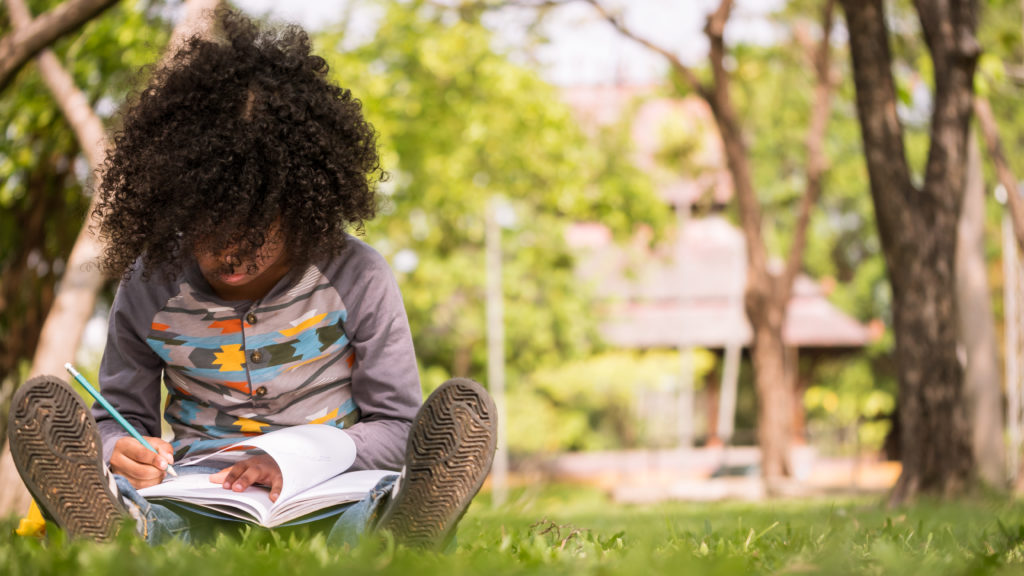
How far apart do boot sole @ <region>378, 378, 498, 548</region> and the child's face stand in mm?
691

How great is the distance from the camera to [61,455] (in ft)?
6.91

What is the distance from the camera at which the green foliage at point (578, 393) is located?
2350 cm

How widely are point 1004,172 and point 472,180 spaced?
11.0 metres

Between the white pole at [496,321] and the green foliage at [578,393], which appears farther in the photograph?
the green foliage at [578,393]

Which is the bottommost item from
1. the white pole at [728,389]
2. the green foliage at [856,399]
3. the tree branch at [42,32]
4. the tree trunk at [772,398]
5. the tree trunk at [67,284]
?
the green foliage at [856,399]

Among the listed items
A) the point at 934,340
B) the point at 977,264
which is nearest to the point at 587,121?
the point at 977,264

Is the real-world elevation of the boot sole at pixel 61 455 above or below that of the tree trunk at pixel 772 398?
above

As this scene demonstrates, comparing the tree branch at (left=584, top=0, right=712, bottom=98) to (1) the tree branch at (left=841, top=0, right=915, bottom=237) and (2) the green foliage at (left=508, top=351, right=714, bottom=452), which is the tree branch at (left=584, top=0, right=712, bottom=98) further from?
(2) the green foliage at (left=508, top=351, right=714, bottom=452)

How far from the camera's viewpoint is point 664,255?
23125 millimetres

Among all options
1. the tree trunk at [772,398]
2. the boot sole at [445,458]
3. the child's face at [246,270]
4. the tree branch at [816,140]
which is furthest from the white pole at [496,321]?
the boot sole at [445,458]

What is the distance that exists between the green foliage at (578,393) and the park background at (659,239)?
9cm

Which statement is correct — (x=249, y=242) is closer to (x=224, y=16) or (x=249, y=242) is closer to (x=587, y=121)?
(x=224, y=16)

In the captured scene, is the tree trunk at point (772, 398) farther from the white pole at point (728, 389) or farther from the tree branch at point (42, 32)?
the white pole at point (728, 389)

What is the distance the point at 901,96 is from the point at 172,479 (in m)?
6.39
